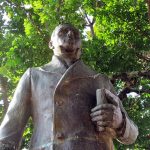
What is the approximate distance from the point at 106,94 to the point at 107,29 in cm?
679

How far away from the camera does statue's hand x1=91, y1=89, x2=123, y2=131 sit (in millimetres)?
3189

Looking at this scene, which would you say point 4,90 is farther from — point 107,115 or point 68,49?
point 107,115

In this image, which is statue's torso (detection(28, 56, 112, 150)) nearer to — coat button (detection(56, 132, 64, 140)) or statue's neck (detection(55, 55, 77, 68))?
coat button (detection(56, 132, 64, 140))

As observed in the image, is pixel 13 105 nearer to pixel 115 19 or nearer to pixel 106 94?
pixel 106 94

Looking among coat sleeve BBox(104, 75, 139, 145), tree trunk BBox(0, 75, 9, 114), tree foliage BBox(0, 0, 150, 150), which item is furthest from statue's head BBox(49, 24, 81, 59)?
tree trunk BBox(0, 75, 9, 114)

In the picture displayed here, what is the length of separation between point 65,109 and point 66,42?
2.02 ft

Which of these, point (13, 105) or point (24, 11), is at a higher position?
point (24, 11)

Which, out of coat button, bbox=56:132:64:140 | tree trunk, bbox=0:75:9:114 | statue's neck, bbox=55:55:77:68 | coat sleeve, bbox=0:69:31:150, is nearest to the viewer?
coat button, bbox=56:132:64:140

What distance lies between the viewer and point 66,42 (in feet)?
12.0

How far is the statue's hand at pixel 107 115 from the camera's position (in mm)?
3189

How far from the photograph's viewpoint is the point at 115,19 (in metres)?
9.85

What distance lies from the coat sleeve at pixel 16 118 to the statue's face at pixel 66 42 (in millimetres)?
328

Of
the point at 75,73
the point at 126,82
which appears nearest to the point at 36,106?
the point at 75,73

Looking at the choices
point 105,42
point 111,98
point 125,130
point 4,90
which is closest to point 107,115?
point 111,98
